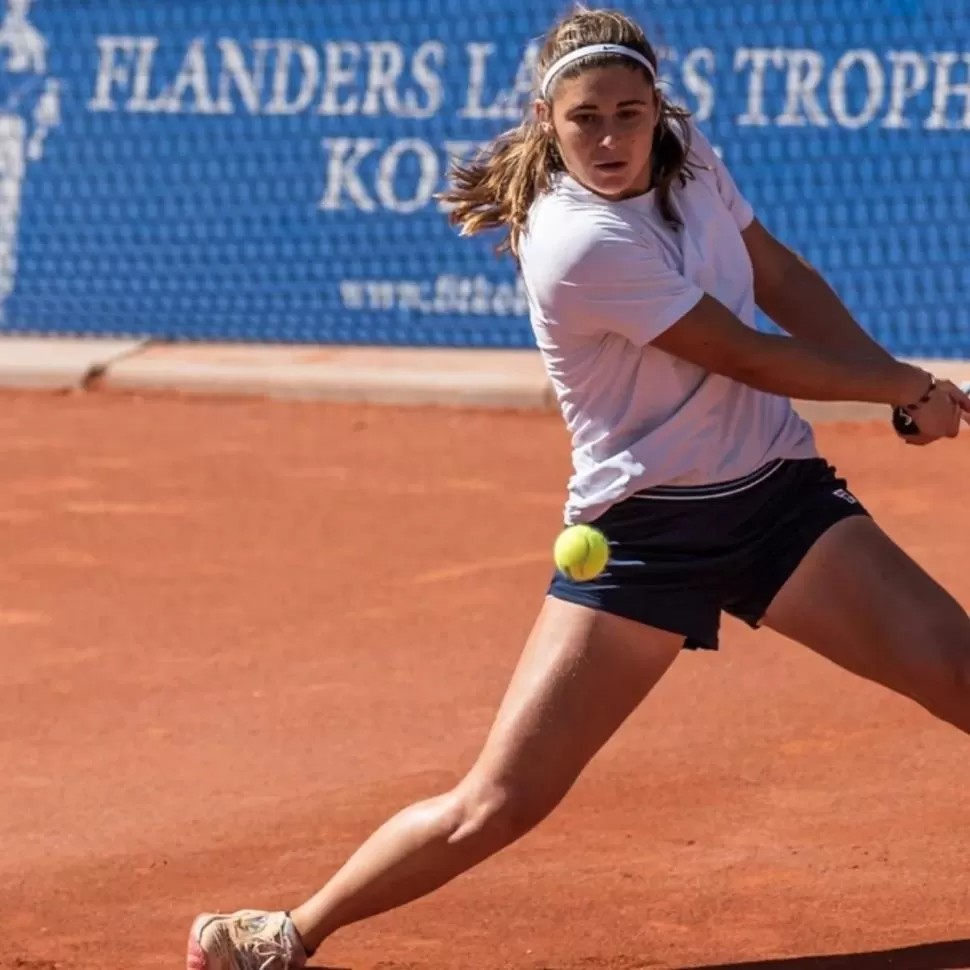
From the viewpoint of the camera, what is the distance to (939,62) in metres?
11.5

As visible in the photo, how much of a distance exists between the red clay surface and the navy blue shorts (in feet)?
2.67

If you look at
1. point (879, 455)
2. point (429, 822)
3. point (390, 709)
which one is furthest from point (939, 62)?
point (429, 822)

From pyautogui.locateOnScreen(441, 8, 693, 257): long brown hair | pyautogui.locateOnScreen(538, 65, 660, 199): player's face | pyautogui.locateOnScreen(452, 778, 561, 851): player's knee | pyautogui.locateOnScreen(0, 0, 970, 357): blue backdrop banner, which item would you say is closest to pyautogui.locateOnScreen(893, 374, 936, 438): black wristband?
pyautogui.locateOnScreen(441, 8, 693, 257): long brown hair

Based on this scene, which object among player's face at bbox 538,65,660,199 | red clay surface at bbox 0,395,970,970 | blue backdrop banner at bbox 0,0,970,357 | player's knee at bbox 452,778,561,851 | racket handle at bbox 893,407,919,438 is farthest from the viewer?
blue backdrop banner at bbox 0,0,970,357

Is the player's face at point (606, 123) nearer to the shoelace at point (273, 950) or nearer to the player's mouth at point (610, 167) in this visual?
the player's mouth at point (610, 167)

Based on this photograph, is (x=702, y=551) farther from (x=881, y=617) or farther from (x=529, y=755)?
(x=529, y=755)

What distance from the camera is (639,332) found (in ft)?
13.1

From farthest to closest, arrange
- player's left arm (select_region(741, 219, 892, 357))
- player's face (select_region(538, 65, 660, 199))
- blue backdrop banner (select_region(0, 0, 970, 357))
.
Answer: blue backdrop banner (select_region(0, 0, 970, 357)) → player's left arm (select_region(741, 219, 892, 357)) → player's face (select_region(538, 65, 660, 199))

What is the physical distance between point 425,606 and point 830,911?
10.2ft

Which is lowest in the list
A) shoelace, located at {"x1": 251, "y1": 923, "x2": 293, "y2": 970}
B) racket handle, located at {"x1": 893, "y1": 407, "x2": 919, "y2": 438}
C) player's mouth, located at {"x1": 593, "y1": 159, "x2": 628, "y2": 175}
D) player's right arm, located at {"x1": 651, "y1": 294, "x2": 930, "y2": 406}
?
shoelace, located at {"x1": 251, "y1": 923, "x2": 293, "y2": 970}

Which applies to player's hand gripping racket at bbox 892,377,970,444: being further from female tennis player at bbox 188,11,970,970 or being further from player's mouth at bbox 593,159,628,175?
player's mouth at bbox 593,159,628,175

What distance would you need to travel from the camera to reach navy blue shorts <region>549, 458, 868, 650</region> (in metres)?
4.12

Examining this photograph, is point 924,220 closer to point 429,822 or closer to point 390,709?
point 390,709

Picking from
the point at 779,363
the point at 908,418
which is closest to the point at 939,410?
the point at 908,418
